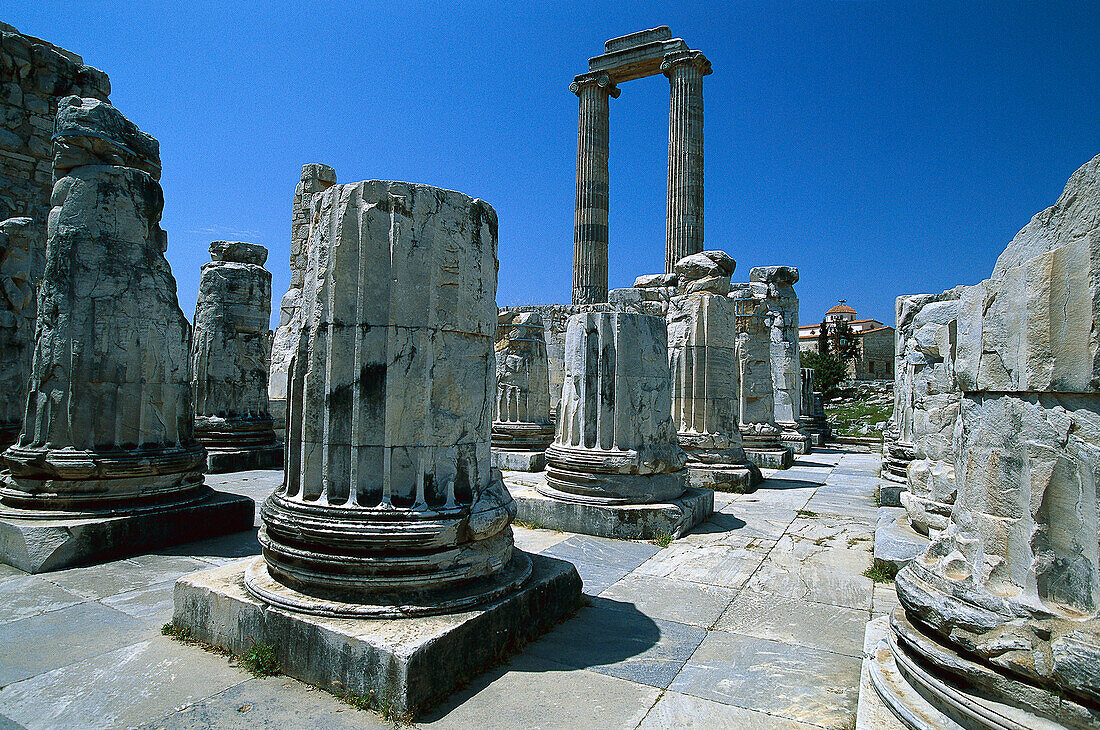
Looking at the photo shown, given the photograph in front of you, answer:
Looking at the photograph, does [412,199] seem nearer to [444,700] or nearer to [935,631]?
[444,700]

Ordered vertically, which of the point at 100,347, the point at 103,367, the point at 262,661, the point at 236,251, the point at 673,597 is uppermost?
the point at 236,251

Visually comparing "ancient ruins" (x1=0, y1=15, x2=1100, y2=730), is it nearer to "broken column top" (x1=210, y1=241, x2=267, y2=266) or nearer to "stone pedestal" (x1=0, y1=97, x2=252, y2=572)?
"stone pedestal" (x1=0, y1=97, x2=252, y2=572)

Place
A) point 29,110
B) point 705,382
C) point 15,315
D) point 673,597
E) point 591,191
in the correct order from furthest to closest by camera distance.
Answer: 1. point 591,191
2. point 29,110
3. point 705,382
4. point 15,315
5. point 673,597

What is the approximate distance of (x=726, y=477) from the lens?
866 cm

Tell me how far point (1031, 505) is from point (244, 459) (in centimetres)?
1010

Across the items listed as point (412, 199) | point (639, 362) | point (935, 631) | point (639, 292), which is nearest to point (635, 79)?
point (639, 292)

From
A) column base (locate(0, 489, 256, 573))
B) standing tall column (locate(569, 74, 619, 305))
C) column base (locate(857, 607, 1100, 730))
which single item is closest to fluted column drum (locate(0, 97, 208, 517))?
column base (locate(0, 489, 256, 573))

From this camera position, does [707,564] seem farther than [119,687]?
Yes

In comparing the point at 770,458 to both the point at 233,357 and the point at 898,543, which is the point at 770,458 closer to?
the point at 898,543

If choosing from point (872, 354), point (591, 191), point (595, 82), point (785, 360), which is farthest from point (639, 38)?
point (872, 354)

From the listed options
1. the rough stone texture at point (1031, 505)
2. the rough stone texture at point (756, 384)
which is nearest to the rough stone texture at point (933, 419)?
the rough stone texture at point (1031, 505)

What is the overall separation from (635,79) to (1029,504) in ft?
86.9

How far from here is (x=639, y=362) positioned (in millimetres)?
6523

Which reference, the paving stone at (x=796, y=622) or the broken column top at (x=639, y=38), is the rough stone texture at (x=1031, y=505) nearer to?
the paving stone at (x=796, y=622)
